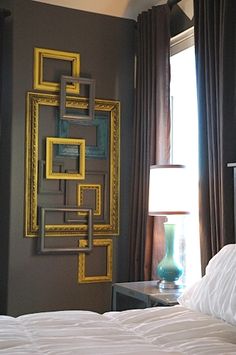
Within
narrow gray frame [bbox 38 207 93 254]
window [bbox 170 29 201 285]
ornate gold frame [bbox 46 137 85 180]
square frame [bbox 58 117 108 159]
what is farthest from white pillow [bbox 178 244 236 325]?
square frame [bbox 58 117 108 159]

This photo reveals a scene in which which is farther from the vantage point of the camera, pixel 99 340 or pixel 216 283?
pixel 216 283

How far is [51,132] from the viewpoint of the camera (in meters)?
3.49

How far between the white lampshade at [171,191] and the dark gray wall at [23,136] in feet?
2.58

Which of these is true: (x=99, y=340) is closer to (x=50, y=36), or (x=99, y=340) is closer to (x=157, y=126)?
(x=157, y=126)

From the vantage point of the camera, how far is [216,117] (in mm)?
2736

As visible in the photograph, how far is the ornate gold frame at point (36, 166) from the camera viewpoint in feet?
11.1

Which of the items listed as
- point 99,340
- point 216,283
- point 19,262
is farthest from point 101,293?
point 99,340

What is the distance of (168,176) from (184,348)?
4.97 feet

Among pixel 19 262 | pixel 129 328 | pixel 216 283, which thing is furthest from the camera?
pixel 19 262

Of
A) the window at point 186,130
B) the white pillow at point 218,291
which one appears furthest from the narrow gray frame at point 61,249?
the white pillow at point 218,291

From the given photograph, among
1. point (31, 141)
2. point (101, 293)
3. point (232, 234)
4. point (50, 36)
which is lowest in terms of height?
point (101, 293)

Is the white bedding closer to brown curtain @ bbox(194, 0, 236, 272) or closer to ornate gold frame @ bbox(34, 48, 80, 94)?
brown curtain @ bbox(194, 0, 236, 272)

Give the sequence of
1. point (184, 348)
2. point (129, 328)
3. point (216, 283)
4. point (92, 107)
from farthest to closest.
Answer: point (92, 107)
point (216, 283)
point (129, 328)
point (184, 348)

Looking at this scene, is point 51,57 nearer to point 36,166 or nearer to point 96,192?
point 36,166
